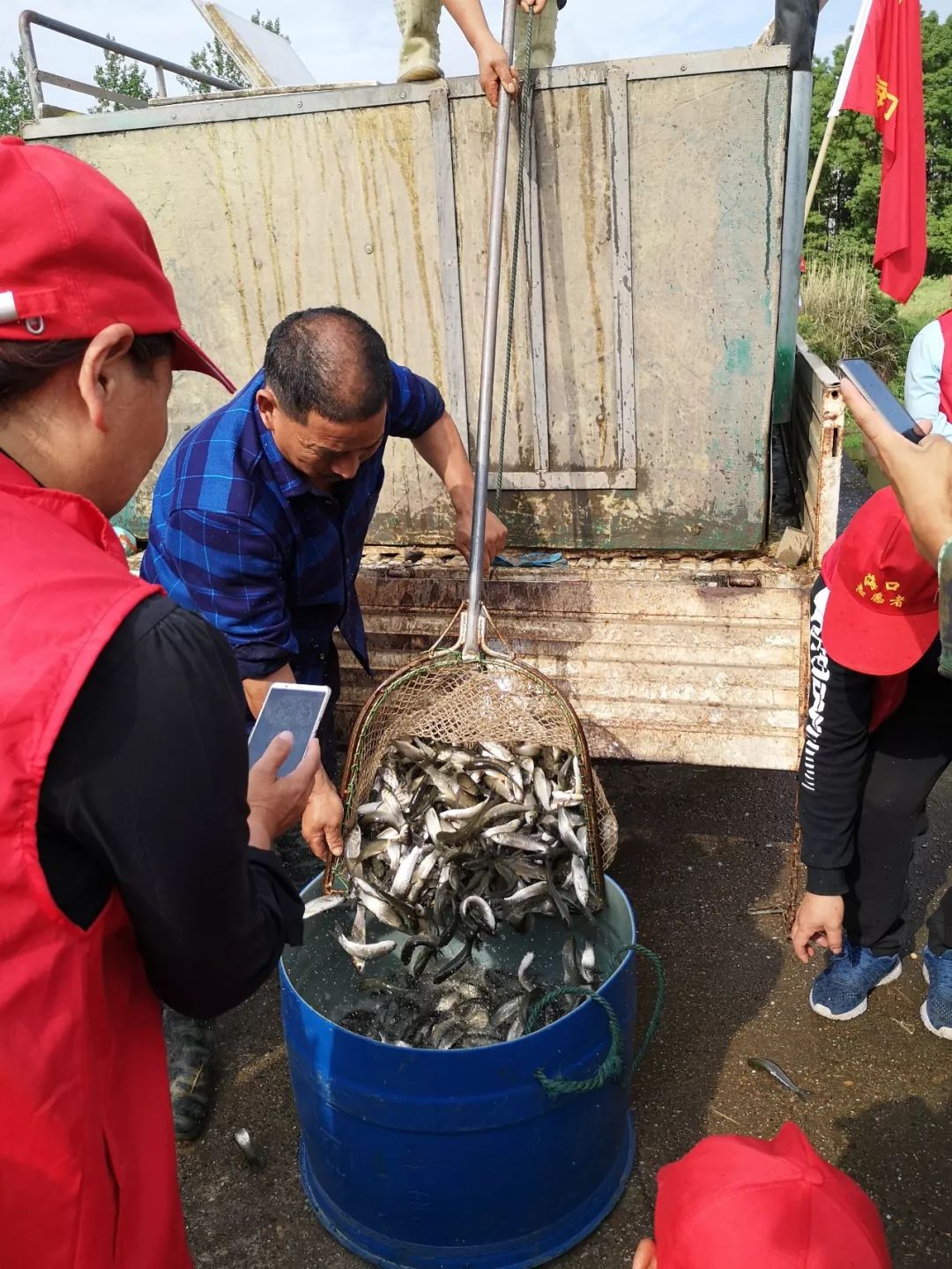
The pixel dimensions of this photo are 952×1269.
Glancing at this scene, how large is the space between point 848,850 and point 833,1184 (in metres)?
1.40

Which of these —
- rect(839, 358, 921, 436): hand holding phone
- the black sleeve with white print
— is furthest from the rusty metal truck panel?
rect(839, 358, 921, 436): hand holding phone

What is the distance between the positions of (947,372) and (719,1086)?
370 cm

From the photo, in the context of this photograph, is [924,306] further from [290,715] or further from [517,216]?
[290,715]

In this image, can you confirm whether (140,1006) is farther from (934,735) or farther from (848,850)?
(934,735)

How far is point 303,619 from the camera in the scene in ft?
11.7

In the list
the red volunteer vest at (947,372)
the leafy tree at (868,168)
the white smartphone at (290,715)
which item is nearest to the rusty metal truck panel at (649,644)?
the red volunteer vest at (947,372)

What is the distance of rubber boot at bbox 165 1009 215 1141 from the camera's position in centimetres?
319

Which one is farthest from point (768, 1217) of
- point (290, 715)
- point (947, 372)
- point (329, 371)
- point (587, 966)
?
point (947, 372)

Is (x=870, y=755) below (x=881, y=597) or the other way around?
below

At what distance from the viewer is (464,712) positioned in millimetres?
3574

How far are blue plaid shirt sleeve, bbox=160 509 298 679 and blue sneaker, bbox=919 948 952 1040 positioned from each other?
8.32 feet

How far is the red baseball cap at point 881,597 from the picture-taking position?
229cm

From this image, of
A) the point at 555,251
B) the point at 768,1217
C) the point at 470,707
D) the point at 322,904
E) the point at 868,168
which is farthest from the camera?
the point at 868,168

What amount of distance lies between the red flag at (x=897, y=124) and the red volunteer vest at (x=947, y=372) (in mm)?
2491
